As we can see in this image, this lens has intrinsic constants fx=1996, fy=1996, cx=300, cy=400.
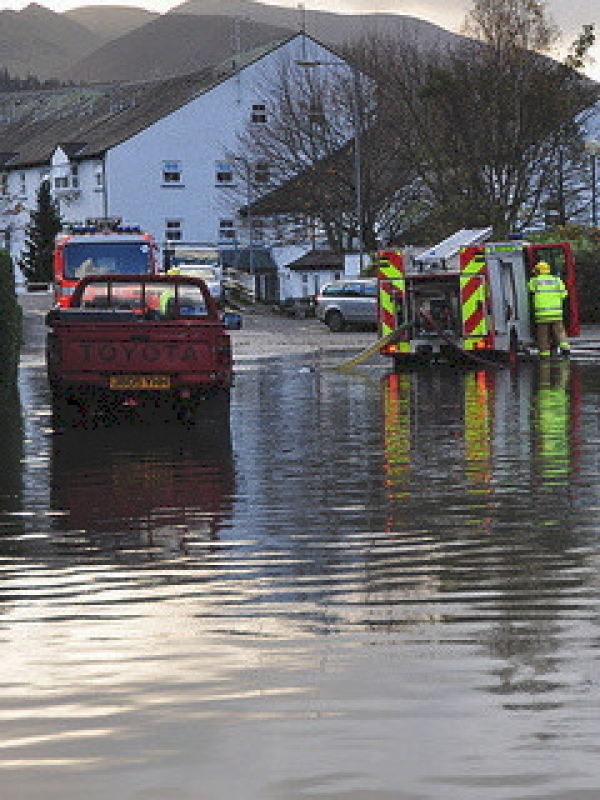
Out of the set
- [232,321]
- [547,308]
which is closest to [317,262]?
[547,308]

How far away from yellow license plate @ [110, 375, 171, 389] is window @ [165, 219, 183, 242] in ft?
296

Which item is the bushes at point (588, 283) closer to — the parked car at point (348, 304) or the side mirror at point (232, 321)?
the parked car at point (348, 304)

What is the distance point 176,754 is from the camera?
19.9 ft

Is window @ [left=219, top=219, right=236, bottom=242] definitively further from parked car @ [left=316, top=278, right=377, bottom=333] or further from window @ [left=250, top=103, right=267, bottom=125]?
parked car @ [left=316, top=278, right=377, bottom=333]

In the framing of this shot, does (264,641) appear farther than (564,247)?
No

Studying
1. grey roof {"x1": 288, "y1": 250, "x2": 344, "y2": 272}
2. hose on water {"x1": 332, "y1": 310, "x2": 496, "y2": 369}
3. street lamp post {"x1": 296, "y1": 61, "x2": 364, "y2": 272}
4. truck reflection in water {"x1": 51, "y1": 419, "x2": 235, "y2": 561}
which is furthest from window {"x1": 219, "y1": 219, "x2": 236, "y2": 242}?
truck reflection in water {"x1": 51, "y1": 419, "x2": 235, "y2": 561}

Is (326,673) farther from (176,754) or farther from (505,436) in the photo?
(505,436)

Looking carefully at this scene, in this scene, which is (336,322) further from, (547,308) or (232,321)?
(232,321)

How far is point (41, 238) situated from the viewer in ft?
363

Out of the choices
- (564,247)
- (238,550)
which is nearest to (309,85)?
(564,247)

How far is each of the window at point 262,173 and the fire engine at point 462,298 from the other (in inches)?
1965

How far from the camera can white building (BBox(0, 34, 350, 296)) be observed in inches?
4208

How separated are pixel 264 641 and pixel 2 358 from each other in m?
19.1

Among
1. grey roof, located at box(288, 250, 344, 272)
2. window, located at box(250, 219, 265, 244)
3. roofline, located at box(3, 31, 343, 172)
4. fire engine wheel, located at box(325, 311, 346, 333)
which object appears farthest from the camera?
roofline, located at box(3, 31, 343, 172)
